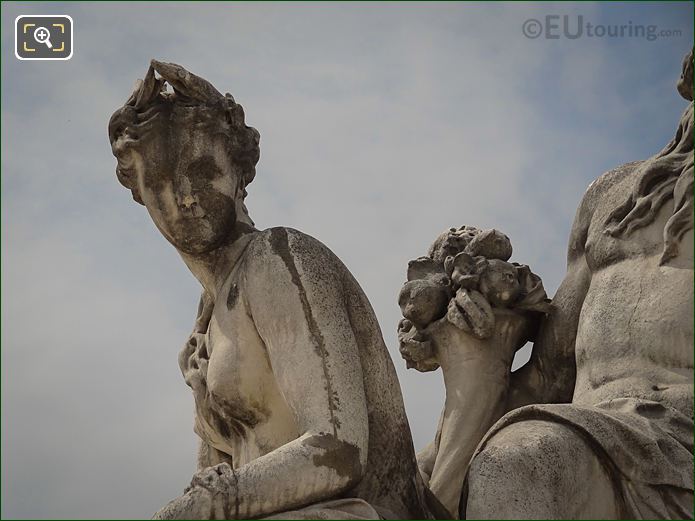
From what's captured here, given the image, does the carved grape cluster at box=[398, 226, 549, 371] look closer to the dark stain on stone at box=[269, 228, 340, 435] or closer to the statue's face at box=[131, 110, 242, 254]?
the dark stain on stone at box=[269, 228, 340, 435]

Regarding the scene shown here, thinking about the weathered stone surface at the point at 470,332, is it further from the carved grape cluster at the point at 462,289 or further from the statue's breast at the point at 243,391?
the statue's breast at the point at 243,391

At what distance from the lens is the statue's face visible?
8117 mm

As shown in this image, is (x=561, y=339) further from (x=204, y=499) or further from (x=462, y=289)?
(x=204, y=499)

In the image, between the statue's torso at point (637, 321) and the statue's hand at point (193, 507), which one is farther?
the statue's torso at point (637, 321)

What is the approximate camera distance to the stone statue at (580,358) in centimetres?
734

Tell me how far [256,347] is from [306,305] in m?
0.35

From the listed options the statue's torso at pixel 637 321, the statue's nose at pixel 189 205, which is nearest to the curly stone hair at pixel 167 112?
the statue's nose at pixel 189 205

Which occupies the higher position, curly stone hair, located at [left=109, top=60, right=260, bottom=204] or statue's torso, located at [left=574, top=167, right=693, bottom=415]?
curly stone hair, located at [left=109, top=60, right=260, bottom=204]

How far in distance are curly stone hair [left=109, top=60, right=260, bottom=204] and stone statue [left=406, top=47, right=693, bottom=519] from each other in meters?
1.52

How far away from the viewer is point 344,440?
739 centimetres

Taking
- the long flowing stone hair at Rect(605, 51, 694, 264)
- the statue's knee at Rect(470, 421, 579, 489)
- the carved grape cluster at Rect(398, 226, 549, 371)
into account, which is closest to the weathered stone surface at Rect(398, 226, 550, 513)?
the carved grape cluster at Rect(398, 226, 549, 371)

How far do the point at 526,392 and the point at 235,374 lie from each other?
1.89 meters

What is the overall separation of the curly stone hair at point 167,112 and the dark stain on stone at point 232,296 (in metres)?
0.67

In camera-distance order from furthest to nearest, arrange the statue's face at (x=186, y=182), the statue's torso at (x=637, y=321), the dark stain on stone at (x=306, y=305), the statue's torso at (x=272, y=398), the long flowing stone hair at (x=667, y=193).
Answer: the long flowing stone hair at (x=667, y=193), the statue's face at (x=186, y=182), the statue's torso at (x=637, y=321), the statue's torso at (x=272, y=398), the dark stain on stone at (x=306, y=305)
